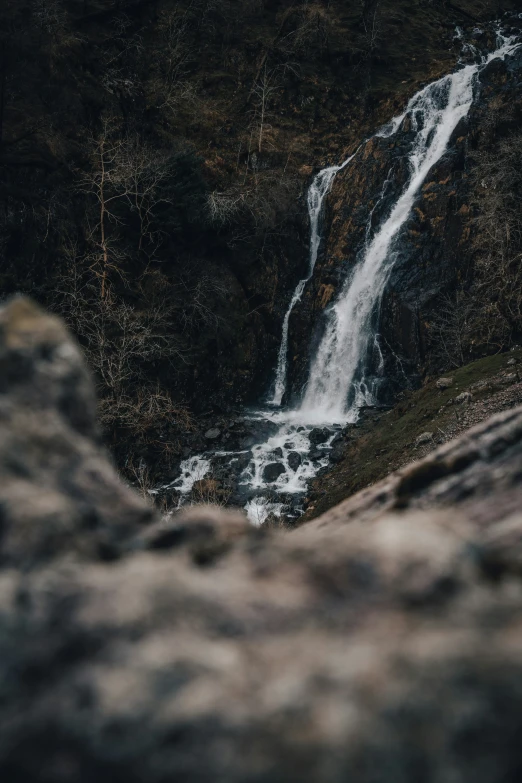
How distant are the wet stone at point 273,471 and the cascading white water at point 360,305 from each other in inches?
128

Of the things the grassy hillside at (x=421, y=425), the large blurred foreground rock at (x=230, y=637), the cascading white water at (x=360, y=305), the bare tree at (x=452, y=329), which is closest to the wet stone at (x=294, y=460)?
the grassy hillside at (x=421, y=425)

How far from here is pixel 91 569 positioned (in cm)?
199

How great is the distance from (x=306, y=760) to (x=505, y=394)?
13.4 metres

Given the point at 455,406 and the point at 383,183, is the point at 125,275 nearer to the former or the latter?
the point at 383,183

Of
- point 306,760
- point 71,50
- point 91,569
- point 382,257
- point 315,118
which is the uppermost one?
point 71,50

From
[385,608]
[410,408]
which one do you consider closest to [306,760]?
[385,608]

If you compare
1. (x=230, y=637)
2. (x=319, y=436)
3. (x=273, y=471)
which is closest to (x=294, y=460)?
(x=273, y=471)

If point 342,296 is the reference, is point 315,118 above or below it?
above

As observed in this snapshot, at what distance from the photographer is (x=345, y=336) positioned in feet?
71.7

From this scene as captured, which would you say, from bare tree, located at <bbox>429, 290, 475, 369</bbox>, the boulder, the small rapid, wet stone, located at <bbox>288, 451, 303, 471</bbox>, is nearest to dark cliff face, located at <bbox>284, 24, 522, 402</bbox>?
bare tree, located at <bbox>429, 290, 475, 369</bbox>

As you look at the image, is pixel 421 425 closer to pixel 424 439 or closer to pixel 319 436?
pixel 424 439

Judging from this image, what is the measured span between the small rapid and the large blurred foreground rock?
1508 cm

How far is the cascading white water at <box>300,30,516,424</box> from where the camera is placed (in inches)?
838

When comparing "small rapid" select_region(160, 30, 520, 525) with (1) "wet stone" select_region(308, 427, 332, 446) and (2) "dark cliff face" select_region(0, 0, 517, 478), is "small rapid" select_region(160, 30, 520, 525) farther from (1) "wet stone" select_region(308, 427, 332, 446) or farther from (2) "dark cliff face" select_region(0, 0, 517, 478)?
(2) "dark cliff face" select_region(0, 0, 517, 478)
